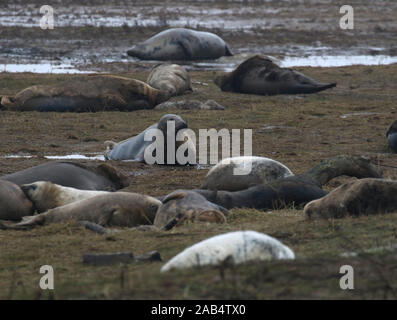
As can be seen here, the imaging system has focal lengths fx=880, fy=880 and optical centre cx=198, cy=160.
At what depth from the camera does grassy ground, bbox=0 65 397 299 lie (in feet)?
12.6

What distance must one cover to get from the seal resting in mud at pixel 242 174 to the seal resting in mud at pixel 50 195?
3.75 feet

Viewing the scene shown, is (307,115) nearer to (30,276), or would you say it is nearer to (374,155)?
(374,155)

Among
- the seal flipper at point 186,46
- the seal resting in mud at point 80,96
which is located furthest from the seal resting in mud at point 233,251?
the seal flipper at point 186,46

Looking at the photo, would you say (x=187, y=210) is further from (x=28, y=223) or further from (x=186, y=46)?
(x=186, y=46)

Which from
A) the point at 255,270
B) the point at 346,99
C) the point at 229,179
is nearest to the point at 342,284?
the point at 255,270

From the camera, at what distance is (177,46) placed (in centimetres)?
1972

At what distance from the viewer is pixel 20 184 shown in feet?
24.5

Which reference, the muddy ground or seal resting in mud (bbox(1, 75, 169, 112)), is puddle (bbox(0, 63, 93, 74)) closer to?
the muddy ground

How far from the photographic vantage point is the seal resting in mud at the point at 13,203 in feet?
23.0

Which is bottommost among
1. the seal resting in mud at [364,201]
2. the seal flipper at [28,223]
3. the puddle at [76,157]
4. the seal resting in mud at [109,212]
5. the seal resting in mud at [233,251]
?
the puddle at [76,157]

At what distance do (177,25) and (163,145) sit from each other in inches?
659

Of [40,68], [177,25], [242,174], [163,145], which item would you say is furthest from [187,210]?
[177,25]

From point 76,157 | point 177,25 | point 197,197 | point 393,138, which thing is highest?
point 177,25

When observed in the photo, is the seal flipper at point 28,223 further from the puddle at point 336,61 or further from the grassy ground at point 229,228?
the puddle at point 336,61
